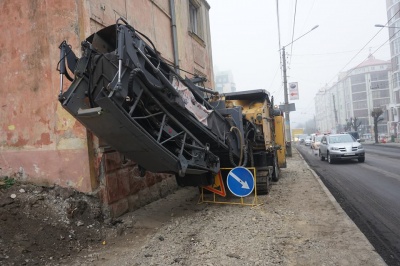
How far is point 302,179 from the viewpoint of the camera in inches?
479

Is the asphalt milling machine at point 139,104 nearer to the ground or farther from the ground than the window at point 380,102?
nearer to the ground

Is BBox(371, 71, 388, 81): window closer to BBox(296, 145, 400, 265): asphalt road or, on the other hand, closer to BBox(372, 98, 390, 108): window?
BBox(372, 98, 390, 108): window

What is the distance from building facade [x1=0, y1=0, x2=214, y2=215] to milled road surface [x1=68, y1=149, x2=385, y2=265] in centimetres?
106

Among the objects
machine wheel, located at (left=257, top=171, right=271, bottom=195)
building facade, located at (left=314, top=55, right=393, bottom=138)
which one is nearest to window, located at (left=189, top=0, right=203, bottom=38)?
machine wheel, located at (left=257, top=171, right=271, bottom=195)

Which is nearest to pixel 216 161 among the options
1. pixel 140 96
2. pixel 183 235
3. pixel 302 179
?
pixel 183 235

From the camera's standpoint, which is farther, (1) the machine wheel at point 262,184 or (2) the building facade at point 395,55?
(2) the building facade at point 395,55

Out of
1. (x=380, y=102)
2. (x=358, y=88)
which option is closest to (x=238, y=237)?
(x=380, y=102)

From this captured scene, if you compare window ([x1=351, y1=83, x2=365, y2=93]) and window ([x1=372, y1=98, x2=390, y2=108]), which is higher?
window ([x1=351, y1=83, x2=365, y2=93])

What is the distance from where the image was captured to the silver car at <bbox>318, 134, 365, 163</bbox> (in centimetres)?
1767

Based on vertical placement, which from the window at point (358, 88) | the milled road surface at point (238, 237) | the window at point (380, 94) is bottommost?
the milled road surface at point (238, 237)

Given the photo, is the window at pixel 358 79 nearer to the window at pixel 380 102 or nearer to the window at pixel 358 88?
the window at pixel 358 88

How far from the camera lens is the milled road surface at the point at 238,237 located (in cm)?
472

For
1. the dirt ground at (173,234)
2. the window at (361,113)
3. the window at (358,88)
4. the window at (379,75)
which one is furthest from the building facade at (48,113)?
the window at (358,88)

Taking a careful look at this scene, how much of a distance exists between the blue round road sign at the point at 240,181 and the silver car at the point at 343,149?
1194 centimetres
